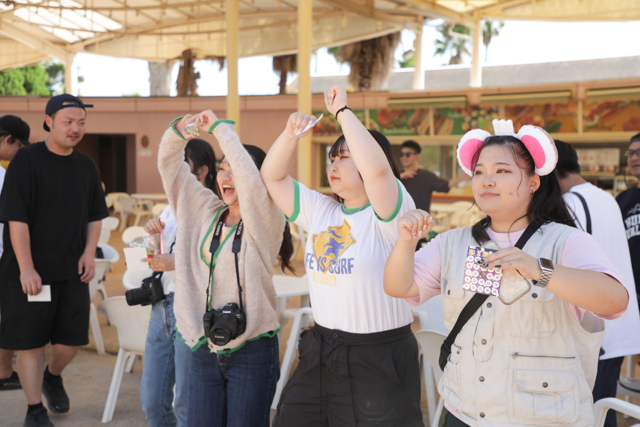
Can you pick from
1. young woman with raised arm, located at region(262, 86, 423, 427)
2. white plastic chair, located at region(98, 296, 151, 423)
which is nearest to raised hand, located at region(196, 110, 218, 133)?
young woman with raised arm, located at region(262, 86, 423, 427)

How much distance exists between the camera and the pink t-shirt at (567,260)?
1353mm

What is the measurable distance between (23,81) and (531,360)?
3521 cm

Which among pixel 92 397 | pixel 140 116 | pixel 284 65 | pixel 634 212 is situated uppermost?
pixel 284 65

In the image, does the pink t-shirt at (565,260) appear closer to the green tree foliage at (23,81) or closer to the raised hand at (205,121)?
the raised hand at (205,121)

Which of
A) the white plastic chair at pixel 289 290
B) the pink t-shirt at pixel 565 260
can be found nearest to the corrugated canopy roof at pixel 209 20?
the white plastic chair at pixel 289 290

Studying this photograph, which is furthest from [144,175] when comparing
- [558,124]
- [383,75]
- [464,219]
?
[558,124]

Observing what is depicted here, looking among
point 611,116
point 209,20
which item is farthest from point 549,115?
point 209,20

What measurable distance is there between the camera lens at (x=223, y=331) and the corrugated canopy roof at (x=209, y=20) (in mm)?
11704

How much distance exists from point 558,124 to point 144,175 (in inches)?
418

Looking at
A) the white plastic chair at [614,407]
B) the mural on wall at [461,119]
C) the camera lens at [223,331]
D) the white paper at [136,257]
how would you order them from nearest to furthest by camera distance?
the white plastic chair at [614,407] → the camera lens at [223,331] → the white paper at [136,257] → the mural on wall at [461,119]

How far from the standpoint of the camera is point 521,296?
4.25ft

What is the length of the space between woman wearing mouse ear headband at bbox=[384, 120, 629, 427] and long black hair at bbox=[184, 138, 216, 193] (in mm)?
1555

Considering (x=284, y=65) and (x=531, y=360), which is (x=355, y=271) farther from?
(x=284, y=65)

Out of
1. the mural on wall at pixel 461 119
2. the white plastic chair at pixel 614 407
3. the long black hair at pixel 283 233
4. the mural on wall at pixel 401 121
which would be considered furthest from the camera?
the mural on wall at pixel 401 121
